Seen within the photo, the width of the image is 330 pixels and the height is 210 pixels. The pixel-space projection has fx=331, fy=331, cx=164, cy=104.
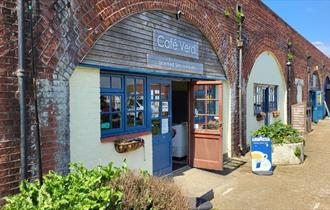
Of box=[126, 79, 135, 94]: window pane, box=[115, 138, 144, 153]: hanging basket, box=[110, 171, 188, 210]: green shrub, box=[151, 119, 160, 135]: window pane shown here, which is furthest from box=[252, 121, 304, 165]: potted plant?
box=[110, 171, 188, 210]: green shrub

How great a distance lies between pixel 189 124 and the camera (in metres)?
9.00


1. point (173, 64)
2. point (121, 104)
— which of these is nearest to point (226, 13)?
point (173, 64)

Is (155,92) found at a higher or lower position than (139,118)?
higher

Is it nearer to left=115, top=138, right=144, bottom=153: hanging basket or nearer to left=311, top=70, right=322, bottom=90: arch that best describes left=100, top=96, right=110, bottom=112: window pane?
left=115, top=138, right=144, bottom=153: hanging basket

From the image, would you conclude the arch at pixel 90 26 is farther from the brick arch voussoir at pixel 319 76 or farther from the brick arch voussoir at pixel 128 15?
the brick arch voussoir at pixel 319 76

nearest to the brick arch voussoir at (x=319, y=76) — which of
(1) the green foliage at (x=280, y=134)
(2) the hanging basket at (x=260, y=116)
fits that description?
(2) the hanging basket at (x=260, y=116)

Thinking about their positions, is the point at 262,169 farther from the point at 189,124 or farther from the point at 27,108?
the point at 27,108

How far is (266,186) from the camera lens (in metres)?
7.46

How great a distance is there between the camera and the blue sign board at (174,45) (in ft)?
23.5

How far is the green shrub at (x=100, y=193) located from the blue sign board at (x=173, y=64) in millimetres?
3641

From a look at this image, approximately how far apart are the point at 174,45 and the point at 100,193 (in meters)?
5.26

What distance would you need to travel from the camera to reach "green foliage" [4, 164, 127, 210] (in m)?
2.90

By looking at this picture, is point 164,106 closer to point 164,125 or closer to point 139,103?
point 164,125

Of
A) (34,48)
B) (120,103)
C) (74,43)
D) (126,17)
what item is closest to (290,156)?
(120,103)
